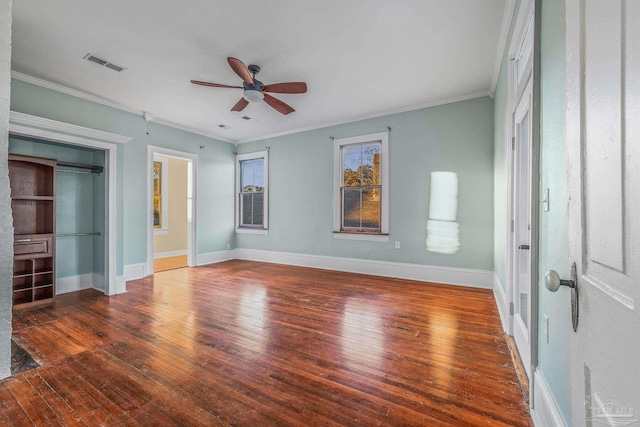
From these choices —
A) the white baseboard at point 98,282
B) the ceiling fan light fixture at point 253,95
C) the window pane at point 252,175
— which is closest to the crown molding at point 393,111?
the window pane at point 252,175

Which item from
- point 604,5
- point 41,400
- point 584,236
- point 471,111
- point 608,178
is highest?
point 471,111

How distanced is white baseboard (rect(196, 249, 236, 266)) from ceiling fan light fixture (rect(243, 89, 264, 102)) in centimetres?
385

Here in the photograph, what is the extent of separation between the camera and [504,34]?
2803 mm

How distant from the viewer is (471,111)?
4355 mm

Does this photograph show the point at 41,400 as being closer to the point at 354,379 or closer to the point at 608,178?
the point at 354,379

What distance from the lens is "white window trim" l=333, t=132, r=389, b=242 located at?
5066 mm

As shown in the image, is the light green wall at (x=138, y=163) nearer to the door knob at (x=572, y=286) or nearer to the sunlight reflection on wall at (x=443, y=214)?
the sunlight reflection on wall at (x=443, y=214)

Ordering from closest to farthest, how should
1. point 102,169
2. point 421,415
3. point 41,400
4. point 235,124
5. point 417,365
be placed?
1. point 421,415
2. point 41,400
3. point 417,365
4. point 102,169
5. point 235,124

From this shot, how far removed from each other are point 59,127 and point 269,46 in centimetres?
293

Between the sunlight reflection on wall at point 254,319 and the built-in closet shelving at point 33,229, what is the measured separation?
250 cm

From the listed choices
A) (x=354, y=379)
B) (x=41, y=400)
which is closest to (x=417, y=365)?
(x=354, y=379)

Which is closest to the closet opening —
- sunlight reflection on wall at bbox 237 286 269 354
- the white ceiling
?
the white ceiling

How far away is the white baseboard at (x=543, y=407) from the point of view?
4.24 feet

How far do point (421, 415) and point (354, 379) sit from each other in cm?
49
